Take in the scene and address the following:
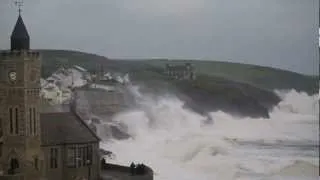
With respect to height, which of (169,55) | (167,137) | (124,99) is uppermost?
(169,55)

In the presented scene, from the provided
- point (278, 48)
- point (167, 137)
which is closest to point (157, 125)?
point (167, 137)

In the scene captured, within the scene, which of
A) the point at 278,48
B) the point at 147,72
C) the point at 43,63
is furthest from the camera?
the point at 278,48

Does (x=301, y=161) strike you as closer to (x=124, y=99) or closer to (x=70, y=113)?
(x=124, y=99)

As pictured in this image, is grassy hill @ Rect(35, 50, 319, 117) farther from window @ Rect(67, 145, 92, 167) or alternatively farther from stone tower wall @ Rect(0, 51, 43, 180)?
window @ Rect(67, 145, 92, 167)

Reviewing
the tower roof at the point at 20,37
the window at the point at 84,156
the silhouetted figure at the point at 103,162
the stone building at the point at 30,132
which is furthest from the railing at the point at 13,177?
the tower roof at the point at 20,37

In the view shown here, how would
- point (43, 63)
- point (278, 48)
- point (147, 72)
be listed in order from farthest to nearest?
point (278, 48) < point (147, 72) < point (43, 63)

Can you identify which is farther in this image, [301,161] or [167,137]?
[301,161]

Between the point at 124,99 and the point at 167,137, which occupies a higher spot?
the point at 124,99
